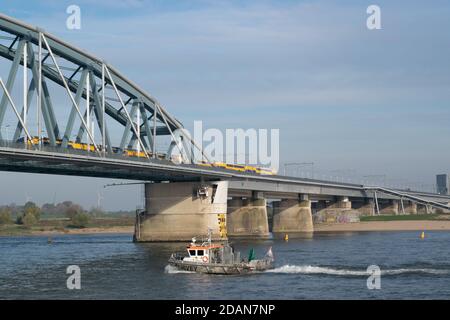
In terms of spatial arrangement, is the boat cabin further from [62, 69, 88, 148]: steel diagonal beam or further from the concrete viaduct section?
the concrete viaduct section

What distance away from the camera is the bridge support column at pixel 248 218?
14838 cm

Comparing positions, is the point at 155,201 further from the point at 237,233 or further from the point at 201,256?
the point at 201,256

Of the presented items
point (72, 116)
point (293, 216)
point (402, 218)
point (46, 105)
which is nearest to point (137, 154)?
point (72, 116)

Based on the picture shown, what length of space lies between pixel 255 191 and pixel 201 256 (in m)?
81.2

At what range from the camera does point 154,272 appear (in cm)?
7031

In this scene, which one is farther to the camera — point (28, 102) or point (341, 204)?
point (341, 204)

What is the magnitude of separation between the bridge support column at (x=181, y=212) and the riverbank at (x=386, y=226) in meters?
56.6

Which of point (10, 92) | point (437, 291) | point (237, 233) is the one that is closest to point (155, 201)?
point (237, 233)

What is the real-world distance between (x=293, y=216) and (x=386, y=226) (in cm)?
2414

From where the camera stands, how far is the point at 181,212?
401 feet

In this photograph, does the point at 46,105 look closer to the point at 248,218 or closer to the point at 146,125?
the point at 146,125

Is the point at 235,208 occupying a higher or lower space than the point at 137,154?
lower

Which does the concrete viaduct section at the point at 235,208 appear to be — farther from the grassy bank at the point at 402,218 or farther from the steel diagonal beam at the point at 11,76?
the steel diagonal beam at the point at 11,76

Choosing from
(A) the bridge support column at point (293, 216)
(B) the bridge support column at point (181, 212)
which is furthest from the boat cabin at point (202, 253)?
(A) the bridge support column at point (293, 216)
